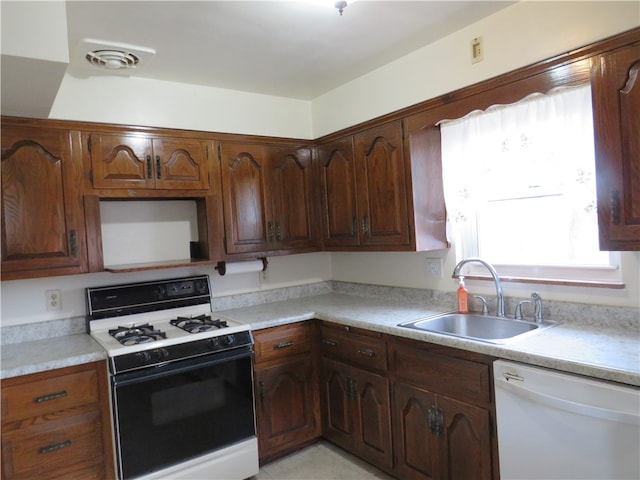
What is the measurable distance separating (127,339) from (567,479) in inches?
77.7

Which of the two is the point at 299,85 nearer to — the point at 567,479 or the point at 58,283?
the point at 58,283

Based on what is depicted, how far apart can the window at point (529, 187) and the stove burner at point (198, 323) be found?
1.45 m

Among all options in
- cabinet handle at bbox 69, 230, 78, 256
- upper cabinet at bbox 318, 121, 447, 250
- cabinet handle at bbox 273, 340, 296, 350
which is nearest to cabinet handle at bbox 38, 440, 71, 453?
cabinet handle at bbox 69, 230, 78, 256

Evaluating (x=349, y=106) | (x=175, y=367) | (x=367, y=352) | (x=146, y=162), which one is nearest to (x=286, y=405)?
(x=367, y=352)

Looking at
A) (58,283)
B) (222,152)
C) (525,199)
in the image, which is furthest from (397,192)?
(58,283)

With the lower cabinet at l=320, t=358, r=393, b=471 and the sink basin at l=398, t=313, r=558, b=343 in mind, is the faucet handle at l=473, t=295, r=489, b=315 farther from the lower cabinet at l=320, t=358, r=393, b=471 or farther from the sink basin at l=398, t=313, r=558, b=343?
the lower cabinet at l=320, t=358, r=393, b=471

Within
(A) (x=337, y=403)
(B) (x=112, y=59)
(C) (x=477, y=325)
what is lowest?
(A) (x=337, y=403)

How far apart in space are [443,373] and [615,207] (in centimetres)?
97

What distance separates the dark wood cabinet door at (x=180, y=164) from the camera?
2518 millimetres

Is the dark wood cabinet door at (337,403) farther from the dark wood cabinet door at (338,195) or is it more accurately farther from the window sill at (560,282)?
the window sill at (560,282)

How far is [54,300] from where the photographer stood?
7.87 ft

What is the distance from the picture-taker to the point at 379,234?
2639 millimetres

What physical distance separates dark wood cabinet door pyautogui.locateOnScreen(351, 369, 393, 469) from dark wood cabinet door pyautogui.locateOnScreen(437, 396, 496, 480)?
362 mm

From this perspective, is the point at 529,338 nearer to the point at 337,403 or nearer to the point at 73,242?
the point at 337,403
